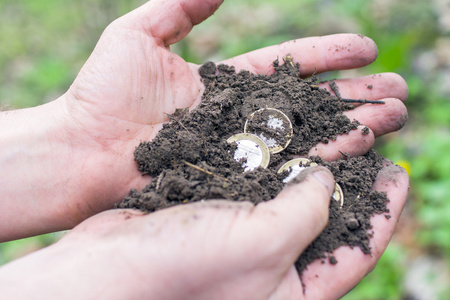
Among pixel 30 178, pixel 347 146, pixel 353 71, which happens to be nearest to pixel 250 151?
pixel 347 146

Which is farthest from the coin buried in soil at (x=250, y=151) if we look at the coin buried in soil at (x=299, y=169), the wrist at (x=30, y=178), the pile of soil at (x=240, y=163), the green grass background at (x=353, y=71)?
the green grass background at (x=353, y=71)

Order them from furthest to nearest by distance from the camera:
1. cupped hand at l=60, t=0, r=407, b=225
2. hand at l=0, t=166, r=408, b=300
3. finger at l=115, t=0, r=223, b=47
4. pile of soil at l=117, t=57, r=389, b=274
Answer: finger at l=115, t=0, r=223, b=47 < cupped hand at l=60, t=0, r=407, b=225 < pile of soil at l=117, t=57, r=389, b=274 < hand at l=0, t=166, r=408, b=300

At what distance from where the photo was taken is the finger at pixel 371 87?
12.5ft

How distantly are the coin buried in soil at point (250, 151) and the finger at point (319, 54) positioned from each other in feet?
3.46

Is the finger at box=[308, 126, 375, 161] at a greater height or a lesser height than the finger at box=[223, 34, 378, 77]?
lesser

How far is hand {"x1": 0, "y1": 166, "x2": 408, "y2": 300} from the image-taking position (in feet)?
6.62

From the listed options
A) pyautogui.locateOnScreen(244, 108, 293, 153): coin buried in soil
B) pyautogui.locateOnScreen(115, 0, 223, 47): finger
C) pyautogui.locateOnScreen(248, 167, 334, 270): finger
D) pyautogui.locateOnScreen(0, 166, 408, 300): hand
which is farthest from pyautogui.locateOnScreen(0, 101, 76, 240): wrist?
pyautogui.locateOnScreen(248, 167, 334, 270): finger

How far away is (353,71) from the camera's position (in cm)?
675

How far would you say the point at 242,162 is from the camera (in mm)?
3121

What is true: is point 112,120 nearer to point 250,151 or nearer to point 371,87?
point 250,151

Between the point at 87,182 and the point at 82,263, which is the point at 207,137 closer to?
the point at 87,182

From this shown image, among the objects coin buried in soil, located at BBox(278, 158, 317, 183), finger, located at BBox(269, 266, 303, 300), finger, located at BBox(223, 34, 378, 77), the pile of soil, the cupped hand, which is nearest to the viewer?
finger, located at BBox(269, 266, 303, 300)

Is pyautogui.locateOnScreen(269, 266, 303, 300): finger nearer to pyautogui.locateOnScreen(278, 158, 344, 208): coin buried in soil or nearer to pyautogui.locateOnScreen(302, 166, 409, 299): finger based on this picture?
pyautogui.locateOnScreen(302, 166, 409, 299): finger

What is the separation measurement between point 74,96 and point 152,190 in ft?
4.26
